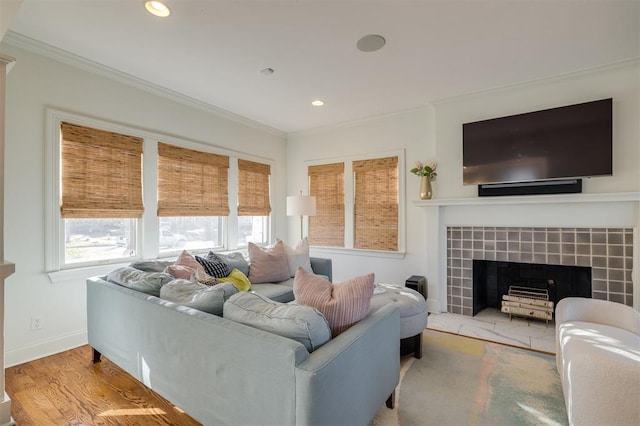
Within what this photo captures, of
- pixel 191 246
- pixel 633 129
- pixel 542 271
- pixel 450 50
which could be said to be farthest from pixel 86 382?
pixel 633 129

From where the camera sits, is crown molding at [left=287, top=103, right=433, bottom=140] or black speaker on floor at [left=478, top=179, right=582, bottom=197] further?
crown molding at [left=287, top=103, right=433, bottom=140]

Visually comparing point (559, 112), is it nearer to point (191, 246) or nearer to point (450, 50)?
point (450, 50)

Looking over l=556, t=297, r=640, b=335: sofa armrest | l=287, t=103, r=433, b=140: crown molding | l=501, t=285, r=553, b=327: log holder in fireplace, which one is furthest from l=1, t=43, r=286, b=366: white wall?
l=501, t=285, r=553, b=327: log holder in fireplace

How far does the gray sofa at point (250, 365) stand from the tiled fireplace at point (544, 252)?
2163mm

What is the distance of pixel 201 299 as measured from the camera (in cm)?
173

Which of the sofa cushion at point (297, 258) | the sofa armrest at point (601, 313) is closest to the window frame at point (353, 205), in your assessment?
the sofa cushion at point (297, 258)

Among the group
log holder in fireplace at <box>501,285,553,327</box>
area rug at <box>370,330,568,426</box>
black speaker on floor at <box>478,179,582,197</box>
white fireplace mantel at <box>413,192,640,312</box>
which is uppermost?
black speaker on floor at <box>478,179,582,197</box>

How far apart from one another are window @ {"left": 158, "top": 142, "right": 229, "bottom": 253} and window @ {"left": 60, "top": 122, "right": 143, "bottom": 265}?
296 millimetres

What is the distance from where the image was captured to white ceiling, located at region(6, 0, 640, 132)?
2.09m

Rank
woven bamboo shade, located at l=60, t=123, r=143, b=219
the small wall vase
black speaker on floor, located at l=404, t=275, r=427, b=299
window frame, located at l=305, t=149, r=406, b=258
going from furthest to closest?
window frame, located at l=305, t=149, r=406, b=258, the small wall vase, black speaker on floor, located at l=404, t=275, r=427, b=299, woven bamboo shade, located at l=60, t=123, r=143, b=219

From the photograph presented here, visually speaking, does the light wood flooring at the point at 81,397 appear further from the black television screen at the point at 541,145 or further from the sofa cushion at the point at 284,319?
the black television screen at the point at 541,145

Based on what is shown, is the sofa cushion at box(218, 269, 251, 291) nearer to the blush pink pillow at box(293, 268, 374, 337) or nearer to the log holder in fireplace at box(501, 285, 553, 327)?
the blush pink pillow at box(293, 268, 374, 337)

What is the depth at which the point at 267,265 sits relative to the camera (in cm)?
352

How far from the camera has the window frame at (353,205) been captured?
13.8 ft
